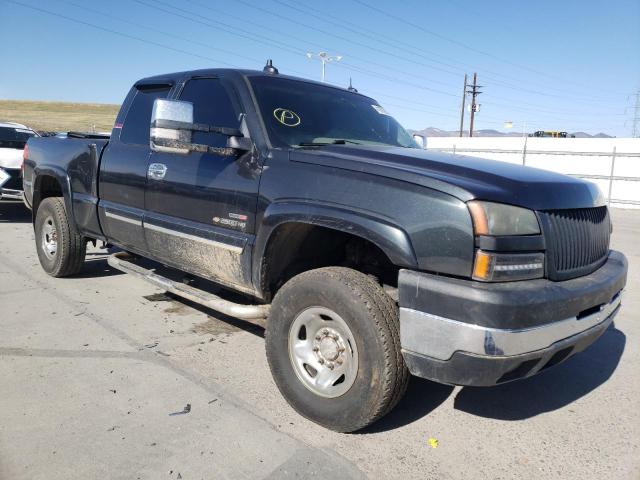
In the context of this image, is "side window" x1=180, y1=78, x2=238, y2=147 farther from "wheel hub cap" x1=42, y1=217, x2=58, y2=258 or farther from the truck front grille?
"wheel hub cap" x1=42, y1=217, x2=58, y2=258

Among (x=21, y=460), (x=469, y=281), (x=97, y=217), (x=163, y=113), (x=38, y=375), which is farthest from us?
(x=97, y=217)

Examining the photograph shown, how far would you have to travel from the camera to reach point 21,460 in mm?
2443

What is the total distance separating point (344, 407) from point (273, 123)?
1.80 meters

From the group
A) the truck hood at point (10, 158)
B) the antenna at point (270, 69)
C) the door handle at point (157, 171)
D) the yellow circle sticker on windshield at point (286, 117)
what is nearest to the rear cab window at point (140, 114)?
the door handle at point (157, 171)

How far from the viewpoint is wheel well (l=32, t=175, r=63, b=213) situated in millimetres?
5648

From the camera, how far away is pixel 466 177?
249 centimetres

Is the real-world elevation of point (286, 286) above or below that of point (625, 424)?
above

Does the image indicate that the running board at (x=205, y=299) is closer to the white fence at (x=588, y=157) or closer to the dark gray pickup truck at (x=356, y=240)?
the dark gray pickup truck at (x=356, y=240)

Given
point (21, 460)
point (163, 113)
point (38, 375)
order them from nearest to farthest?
point (21, 460) → point (163, 113) → point (38, 375)

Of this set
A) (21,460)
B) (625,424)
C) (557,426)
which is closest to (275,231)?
(21,460)

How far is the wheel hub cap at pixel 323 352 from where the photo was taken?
267 cm

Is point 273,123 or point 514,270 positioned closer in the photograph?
point 514,270

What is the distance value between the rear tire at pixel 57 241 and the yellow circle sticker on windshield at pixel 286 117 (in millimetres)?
2996

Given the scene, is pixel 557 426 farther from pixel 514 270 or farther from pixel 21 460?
pixel 21 460
